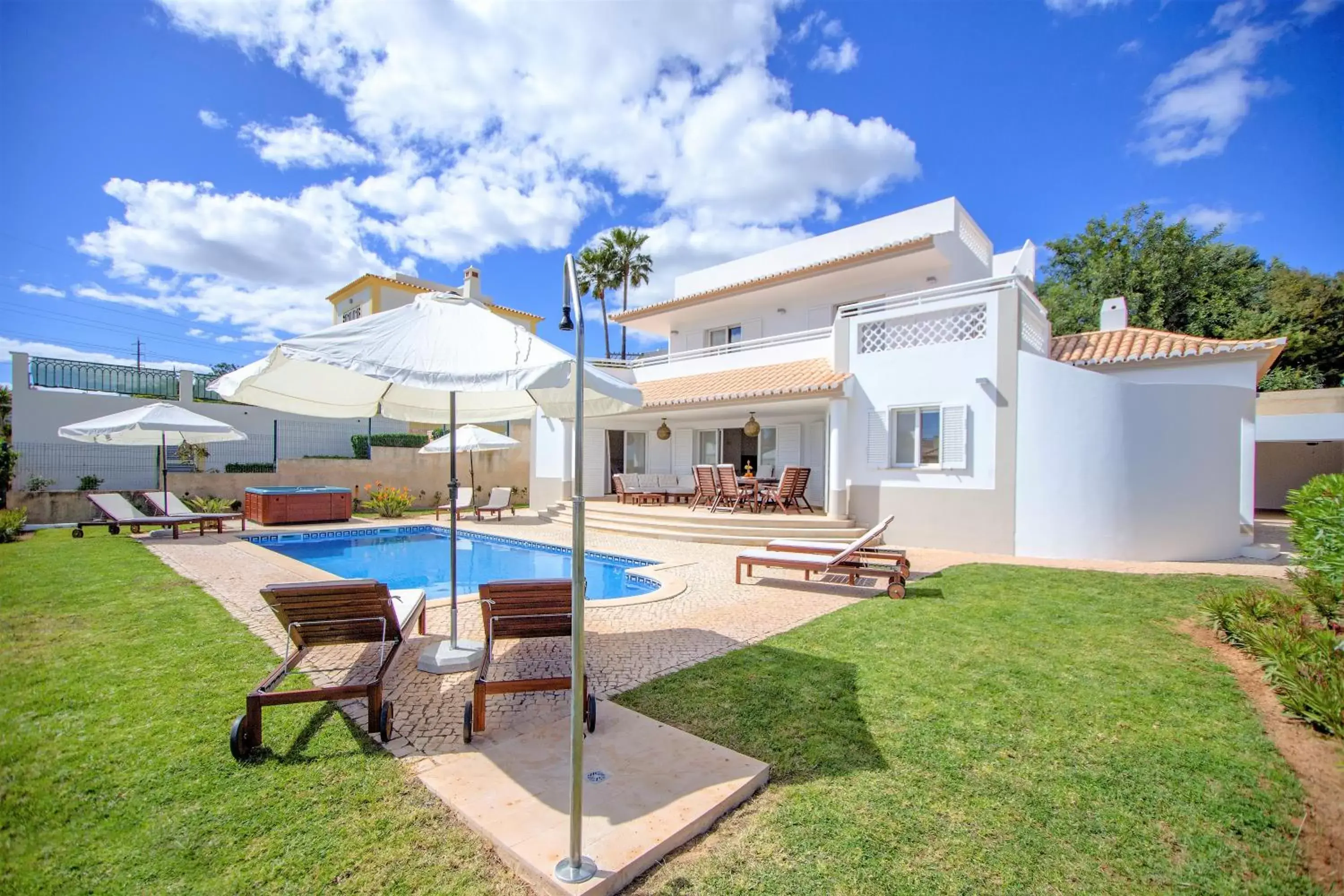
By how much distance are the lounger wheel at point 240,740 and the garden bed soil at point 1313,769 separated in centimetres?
608

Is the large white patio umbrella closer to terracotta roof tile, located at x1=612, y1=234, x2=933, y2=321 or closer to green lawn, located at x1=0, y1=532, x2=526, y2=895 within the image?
green lawn, located at x1=0, y1=532, x2=526, y2=895

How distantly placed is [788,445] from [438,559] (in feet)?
37.1

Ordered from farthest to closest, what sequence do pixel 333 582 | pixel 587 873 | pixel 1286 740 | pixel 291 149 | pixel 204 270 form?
1. pixel 204 270
2. pixel 291 149
3. pixel 333 582
4. pixel 1286 740
5. pixel 587 873

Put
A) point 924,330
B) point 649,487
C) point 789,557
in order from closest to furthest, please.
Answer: point 789,557 → point 924,330 → point 649,487

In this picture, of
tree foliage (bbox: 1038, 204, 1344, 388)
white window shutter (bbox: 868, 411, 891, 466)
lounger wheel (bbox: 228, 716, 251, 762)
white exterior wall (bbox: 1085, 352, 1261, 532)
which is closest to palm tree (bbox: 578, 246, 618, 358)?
white window shutter (bbox: 868, 411, 891, 466)

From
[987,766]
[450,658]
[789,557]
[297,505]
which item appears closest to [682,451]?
[789,557]

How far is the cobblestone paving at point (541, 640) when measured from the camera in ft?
14.5

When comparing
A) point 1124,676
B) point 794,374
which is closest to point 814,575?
point 1124,676

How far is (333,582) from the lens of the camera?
443 centimetres

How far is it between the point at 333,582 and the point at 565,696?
2.14 m

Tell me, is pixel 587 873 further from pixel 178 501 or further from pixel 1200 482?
pixel 178 501

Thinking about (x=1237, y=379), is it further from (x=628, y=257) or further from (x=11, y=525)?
(x=628, y=257)

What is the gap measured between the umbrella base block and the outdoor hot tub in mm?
14470

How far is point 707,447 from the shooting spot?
20.9m
